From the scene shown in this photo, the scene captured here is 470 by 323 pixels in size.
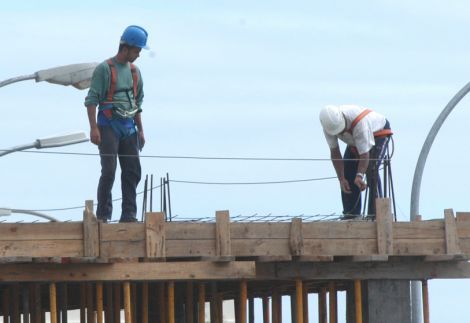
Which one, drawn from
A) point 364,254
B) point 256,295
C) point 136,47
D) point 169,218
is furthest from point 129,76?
point 256,295

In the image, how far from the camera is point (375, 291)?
18484 mm

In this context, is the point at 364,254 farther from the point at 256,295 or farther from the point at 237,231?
the point at 256,295

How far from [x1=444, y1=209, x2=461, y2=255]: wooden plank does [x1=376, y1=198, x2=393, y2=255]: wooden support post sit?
66 centimetres

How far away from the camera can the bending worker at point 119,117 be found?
17.7 m

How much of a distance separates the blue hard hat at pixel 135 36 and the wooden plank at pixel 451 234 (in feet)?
12.7

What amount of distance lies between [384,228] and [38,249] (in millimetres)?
3901

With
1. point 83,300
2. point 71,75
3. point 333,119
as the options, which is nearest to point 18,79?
point 71,75

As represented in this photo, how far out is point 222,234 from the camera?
17.4m

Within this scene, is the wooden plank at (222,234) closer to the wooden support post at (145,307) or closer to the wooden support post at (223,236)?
the wooden support post at (223,236)

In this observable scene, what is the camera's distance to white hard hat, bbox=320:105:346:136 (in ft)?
61.7

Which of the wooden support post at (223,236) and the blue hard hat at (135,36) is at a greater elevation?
the blue hard hat at (135,36)

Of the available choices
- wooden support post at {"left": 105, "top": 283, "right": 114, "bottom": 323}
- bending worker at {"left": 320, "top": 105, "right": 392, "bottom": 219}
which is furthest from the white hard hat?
wooden support post at {"left": 105, "top": 283, "right": 114, "bottom": 323}

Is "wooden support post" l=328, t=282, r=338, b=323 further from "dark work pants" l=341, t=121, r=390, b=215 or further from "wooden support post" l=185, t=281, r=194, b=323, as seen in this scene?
"wooden support post" l=185, t=281, r=194, b=323

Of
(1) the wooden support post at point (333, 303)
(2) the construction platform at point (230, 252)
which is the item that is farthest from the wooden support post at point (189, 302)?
→ (1) the wooden support post at point (333, 303)
